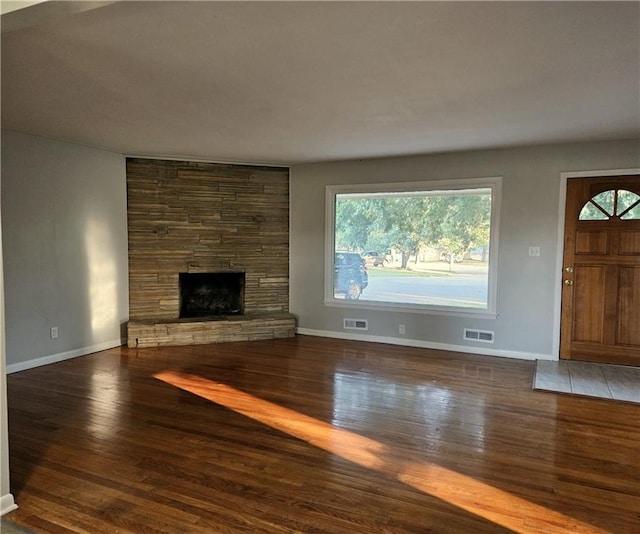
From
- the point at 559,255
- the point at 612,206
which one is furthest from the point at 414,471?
the point at 612,206

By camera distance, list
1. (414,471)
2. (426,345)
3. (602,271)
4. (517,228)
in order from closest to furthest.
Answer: (414,471) → (602,271) → (517,228) → (426,345)

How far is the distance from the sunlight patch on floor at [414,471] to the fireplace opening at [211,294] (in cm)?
243

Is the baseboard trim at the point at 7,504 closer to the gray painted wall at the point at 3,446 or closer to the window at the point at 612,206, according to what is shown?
the gray painted wall at the point at 3,446

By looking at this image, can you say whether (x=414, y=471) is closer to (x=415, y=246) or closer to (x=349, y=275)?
(x=415, y=246)

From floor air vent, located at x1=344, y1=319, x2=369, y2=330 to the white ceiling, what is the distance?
96.3 inches

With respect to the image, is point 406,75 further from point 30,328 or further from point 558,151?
point 30,328

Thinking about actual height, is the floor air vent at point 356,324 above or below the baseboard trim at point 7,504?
above

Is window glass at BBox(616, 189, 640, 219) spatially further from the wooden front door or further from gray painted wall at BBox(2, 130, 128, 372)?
gray painted wall at BBox(2, 130, 128, 372)

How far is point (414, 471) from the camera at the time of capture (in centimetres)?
258

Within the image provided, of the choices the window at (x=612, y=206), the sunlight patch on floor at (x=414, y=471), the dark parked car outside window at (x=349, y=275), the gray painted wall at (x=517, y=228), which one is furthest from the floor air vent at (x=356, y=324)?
the window at (x=612, y=206)

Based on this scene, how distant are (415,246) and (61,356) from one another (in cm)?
427

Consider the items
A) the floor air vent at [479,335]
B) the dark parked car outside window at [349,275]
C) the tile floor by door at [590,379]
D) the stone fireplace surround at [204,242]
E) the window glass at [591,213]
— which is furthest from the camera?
the dark parked car outside window at [349,275]

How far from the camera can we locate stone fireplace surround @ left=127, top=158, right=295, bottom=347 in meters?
5.63

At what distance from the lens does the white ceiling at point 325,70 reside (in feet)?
6.63
